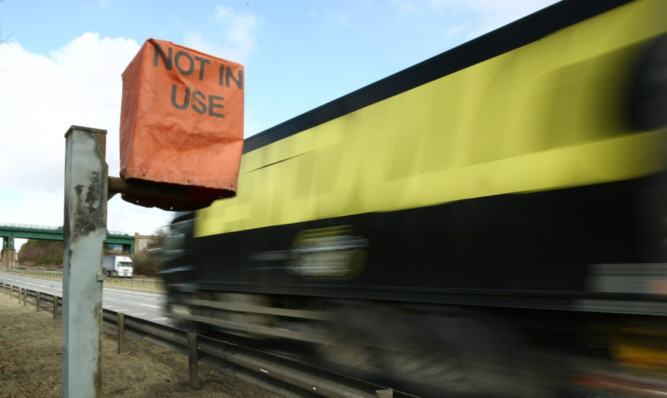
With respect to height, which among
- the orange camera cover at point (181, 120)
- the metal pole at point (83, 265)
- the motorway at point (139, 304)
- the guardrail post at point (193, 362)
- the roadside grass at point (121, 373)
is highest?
the orange camera cover at point (181, 120)

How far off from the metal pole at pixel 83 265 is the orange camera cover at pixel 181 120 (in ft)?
0.80

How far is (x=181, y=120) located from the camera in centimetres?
363

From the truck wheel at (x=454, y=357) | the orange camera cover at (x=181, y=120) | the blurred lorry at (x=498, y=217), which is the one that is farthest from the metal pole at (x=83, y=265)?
the truck wheel at (x=454, y=357)

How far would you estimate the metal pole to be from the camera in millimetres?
3281

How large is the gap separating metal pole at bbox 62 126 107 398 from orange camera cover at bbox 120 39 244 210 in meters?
0.24

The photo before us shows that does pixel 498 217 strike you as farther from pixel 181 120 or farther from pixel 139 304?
pixel 139 304

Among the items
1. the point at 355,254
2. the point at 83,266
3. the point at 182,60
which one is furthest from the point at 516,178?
the point at 83,266

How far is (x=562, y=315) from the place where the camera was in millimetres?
4164

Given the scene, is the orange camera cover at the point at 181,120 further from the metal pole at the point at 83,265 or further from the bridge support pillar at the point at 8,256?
the bridge support pillar at the point at 8,256

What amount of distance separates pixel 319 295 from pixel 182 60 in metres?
4.09

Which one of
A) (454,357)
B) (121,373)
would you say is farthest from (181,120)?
(121,373)

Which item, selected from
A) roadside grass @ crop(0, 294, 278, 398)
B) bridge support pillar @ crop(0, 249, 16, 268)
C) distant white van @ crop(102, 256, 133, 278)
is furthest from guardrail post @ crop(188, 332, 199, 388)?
bridge support pillar @ crop(0, 249, 16, 268)

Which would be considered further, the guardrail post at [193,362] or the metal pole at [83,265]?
the guardrail post at [193,362]

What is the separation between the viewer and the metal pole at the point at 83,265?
10.8ft
